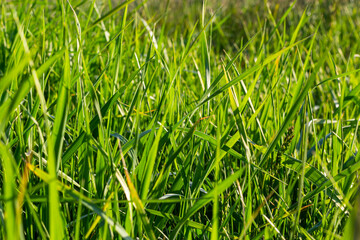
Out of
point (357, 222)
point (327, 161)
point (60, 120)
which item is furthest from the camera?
point (327, 161)

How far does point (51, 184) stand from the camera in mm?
398

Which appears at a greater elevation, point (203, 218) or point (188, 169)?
point (188, 169)

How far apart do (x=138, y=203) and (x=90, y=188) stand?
0.72ft

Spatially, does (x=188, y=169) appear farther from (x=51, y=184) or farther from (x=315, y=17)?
(x=315, y=17)

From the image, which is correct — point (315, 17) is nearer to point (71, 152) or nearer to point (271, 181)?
point (271, 181)

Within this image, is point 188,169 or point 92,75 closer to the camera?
point 188,169

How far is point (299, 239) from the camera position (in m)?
0.68

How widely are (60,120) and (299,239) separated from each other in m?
0.44

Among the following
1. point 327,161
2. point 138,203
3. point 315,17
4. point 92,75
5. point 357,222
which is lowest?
point 315,17

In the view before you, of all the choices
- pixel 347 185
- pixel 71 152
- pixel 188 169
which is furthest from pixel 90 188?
pixel 347 185

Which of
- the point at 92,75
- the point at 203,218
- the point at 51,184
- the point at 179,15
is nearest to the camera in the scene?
the point at 51,184

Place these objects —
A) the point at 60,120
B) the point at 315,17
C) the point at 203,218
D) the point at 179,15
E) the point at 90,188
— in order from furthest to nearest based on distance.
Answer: the point at 179,15 < the point at 315,17 < the point at 203,218 < the point at 90,188 < the point at 60,120

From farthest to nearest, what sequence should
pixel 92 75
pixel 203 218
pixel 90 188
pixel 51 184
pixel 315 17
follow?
1. pixel 315 17
2. pixel 92 75
3. pixel 203 218
4. pixel 90 188
5. pixel 51 184

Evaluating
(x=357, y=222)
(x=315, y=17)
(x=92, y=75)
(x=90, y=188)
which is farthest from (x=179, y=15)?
(x=357, y=222)
